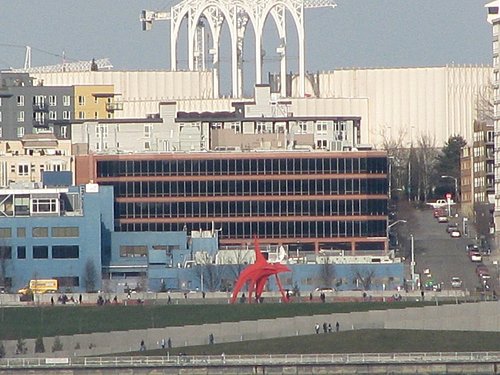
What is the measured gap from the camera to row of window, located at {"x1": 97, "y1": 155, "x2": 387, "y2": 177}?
588ft

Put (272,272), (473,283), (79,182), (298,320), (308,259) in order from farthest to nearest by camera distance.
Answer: (79,182), (308,259), (473,283), (272,272), (298,320)

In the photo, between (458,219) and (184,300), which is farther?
(458,219)

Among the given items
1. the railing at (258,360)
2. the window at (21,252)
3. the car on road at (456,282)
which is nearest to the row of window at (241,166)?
the window at (21,252)

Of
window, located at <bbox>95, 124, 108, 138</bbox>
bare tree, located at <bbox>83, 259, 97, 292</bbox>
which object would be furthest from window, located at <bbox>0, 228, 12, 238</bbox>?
window, located at <bbox>95, 124, 108, 138</bbox>

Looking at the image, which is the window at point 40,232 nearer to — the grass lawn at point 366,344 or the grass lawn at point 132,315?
the grass lawn at point 132,315

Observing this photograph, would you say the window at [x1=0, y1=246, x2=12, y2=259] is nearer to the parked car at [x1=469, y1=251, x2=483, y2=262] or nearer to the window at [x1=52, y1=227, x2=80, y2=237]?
the window at [x1=52, y1=227, x2=80, y2=237]

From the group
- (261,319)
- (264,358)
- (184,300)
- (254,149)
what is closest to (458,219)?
(254,149)

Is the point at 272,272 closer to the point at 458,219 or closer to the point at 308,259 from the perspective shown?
the point at 308,259

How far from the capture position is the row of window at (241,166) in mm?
179125

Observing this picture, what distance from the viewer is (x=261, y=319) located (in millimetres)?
130625

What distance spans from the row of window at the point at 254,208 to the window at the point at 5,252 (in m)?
12.2

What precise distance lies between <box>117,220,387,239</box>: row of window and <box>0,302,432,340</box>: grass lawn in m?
34.3

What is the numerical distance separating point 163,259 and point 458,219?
86.0ft

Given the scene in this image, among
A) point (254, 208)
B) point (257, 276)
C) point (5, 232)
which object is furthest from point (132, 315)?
point (254, 208)
